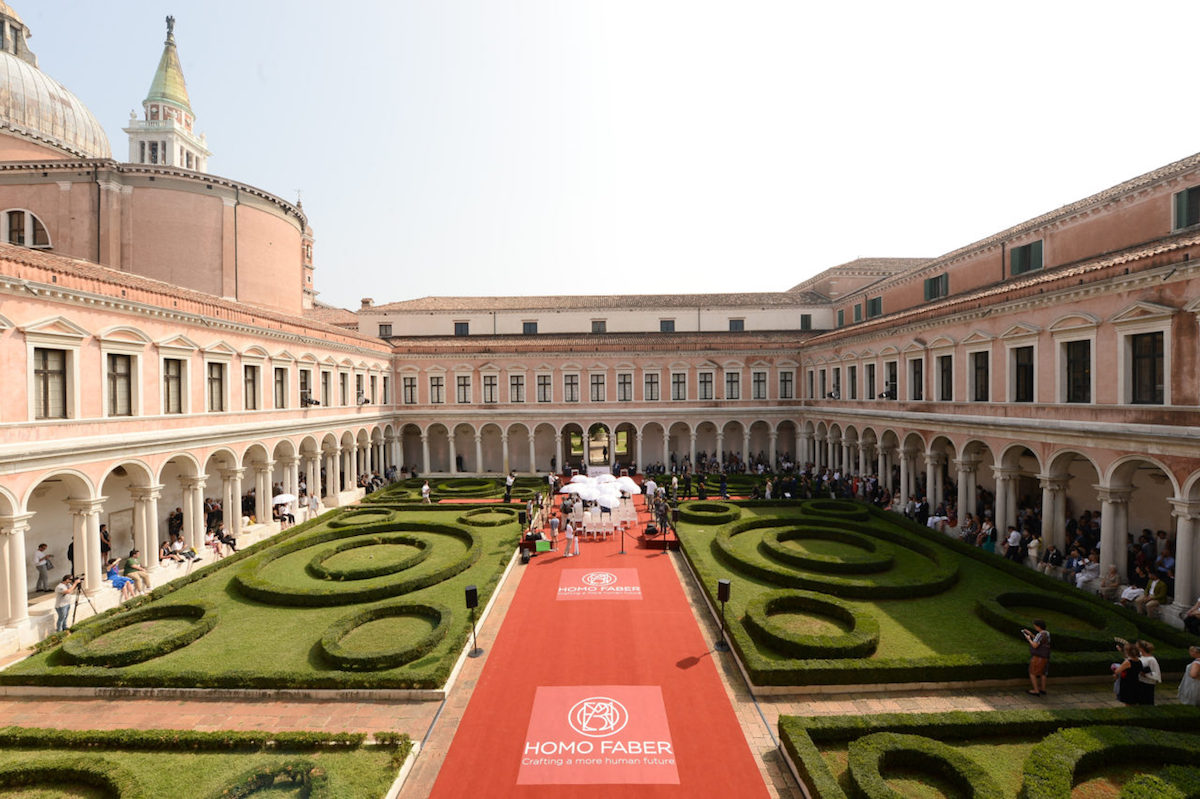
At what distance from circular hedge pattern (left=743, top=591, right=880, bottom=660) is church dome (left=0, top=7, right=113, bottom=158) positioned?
42.4 metres

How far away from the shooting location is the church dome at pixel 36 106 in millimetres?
30312

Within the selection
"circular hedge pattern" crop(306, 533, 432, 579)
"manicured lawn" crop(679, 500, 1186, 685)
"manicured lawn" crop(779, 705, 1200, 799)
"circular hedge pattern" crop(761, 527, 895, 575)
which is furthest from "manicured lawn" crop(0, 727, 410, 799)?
"circular hedge pattern" crop(761, 527, 895, 575)

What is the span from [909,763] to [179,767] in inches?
512

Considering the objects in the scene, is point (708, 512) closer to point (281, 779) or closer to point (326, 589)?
point (326, 589)

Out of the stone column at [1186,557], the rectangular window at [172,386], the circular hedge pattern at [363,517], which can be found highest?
the rectangular window at [172,386]

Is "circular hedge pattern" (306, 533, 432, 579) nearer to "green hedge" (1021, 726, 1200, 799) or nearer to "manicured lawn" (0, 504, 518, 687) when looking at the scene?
"manicured lawn" (0, 504, 518, 687)

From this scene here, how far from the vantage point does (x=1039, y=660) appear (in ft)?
40.1

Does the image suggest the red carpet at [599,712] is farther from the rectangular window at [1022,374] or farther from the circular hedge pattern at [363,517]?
the rectangular window at [1022,374]

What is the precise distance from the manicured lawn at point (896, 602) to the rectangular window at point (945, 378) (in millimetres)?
6254

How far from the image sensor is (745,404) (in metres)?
43.1

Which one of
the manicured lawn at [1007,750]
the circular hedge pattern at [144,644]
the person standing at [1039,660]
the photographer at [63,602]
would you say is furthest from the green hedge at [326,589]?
the person standing at [1039,660]

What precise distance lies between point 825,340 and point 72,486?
3830 centimetres

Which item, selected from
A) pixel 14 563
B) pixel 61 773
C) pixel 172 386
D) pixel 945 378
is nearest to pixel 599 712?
pixel 61 773

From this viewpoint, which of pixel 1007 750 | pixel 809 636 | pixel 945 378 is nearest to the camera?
pixel 1007 750
